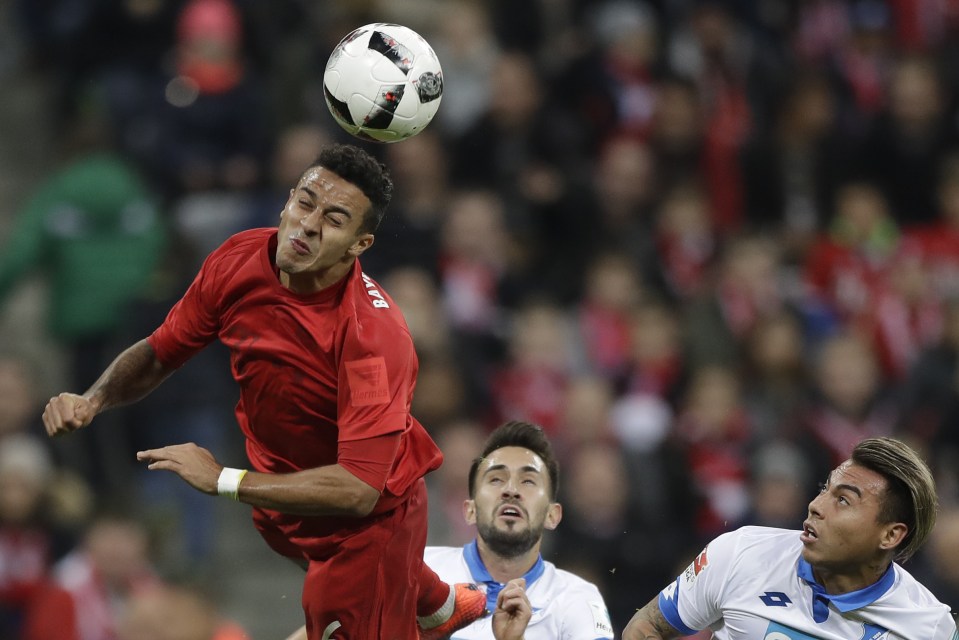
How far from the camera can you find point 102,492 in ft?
30.8

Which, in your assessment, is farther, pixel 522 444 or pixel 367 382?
pixel 522 444

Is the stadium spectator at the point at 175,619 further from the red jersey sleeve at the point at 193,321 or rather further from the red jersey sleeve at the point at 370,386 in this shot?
the red jersey sleeve at the point at 370,386

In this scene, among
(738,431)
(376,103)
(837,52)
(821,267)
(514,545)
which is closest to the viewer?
(376,103)

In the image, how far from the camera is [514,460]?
268 inches

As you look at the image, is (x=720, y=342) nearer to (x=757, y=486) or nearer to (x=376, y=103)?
(x=757, y=486)

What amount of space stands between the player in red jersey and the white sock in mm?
299

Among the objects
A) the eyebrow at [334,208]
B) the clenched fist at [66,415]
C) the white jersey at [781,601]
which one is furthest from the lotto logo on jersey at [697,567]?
the clenched fist at [66,415]

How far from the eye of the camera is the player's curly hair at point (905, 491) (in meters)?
5.99

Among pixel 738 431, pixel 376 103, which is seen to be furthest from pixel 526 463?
pixel 738 431

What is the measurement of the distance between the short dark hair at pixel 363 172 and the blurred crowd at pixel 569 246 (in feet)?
9.02

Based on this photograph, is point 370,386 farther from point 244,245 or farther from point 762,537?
point 762,537

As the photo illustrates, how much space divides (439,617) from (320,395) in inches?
47.9

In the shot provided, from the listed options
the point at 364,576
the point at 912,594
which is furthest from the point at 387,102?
the point at 912,594

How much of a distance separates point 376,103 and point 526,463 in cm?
170
